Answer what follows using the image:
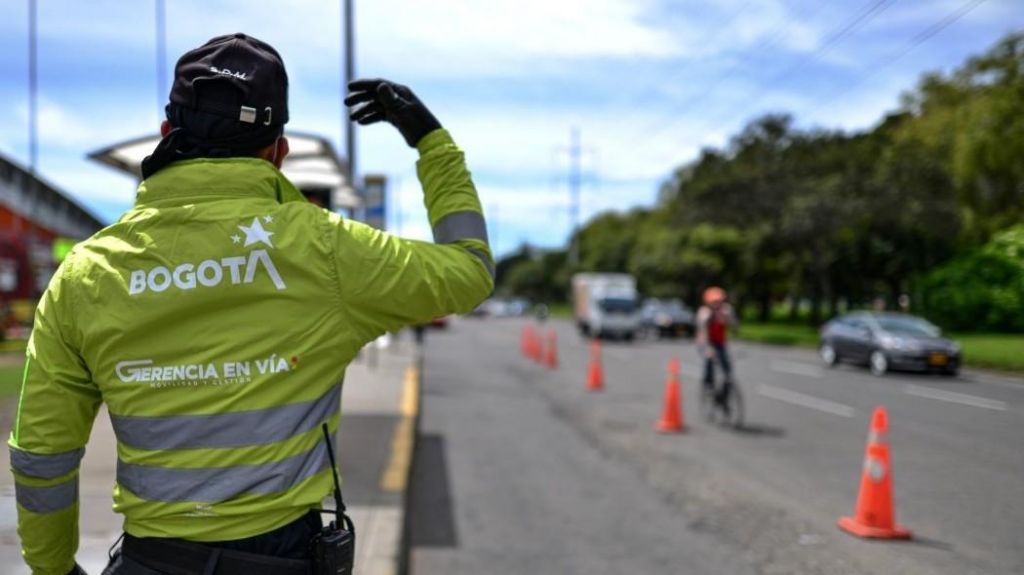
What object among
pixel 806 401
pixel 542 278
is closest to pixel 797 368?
pixel 806 401

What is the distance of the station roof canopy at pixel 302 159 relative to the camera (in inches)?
305

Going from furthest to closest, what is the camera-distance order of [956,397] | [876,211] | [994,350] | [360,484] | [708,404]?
[876,211], [956,397], [708,404], [994,350], [360,484]

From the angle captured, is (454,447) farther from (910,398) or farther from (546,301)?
(546,301)

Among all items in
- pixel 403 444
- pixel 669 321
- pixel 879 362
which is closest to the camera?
pixel 403 444

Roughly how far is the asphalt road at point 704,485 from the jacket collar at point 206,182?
14.1 feet

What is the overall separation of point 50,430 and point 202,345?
1.15 ft

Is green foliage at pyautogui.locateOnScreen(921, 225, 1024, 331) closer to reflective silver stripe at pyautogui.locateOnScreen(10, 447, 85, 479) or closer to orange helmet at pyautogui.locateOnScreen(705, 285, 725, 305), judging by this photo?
orange helmet at pyautogui.locateOnScreen(705, 285, 725, 305)

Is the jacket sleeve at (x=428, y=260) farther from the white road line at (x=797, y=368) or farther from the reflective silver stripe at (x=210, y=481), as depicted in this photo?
the white road line at (x=797, y=368)

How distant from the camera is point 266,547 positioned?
75.7 inches

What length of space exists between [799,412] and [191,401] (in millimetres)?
12952

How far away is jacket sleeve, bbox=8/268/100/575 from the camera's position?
6.15 ft

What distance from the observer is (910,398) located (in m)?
15.6

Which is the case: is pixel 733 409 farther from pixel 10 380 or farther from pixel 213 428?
pixel 10 380

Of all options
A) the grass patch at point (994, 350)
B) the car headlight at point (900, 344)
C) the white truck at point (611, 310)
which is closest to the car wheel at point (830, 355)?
the car headlight at point (900, 344)
